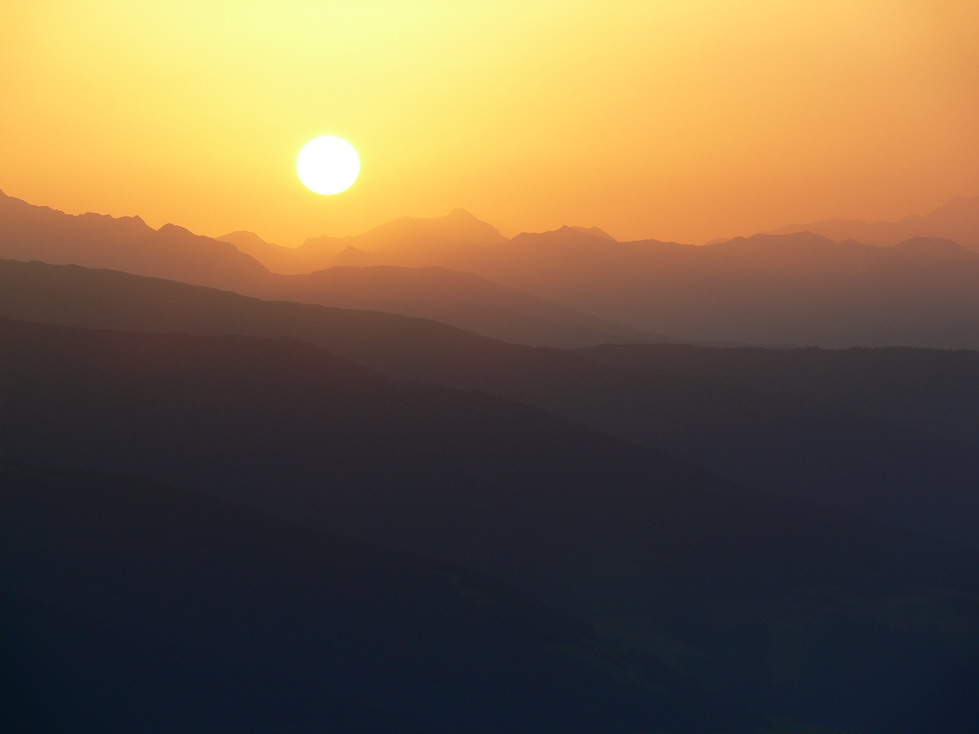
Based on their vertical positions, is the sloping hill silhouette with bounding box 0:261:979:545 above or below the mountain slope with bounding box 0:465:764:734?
above

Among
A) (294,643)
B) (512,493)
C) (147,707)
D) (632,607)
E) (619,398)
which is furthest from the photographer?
(619,398)

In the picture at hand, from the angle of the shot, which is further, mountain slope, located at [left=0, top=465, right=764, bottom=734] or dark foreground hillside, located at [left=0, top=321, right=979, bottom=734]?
dark foreground hillside, located at [left=0, top=321, right=979, bottom=734]

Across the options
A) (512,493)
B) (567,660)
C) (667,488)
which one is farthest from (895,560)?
(567,660)

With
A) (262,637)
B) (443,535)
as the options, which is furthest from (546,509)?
(262,637)

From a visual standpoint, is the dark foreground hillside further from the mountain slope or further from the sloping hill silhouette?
the sloping hill silhouette

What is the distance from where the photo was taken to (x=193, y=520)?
70.1 meters

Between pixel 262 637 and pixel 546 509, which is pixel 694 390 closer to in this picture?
pixel 546 509

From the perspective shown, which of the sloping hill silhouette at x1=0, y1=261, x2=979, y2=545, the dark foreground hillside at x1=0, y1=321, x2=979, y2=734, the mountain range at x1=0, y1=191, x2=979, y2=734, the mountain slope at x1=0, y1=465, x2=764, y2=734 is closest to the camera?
the mountain slope at x1=0, y1=465, x2=764, y2=734

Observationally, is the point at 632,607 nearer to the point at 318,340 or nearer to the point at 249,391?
the point at 249,391

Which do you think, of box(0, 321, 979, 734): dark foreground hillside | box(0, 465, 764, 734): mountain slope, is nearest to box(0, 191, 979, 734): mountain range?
box(0, 465, 764, 734): mountain slope

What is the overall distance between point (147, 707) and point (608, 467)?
6497cm

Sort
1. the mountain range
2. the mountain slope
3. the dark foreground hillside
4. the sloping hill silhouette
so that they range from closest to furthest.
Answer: the mountain slope
the mountain range
the dark foreground hillside
the sloping hill silhouette

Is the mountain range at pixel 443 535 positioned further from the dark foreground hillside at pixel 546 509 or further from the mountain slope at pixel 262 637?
the dark foreground hillside at pixel 546 509

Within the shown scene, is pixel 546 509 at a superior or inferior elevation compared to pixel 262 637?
superior
